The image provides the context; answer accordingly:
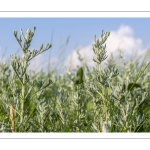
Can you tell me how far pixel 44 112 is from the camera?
295 centimetres
